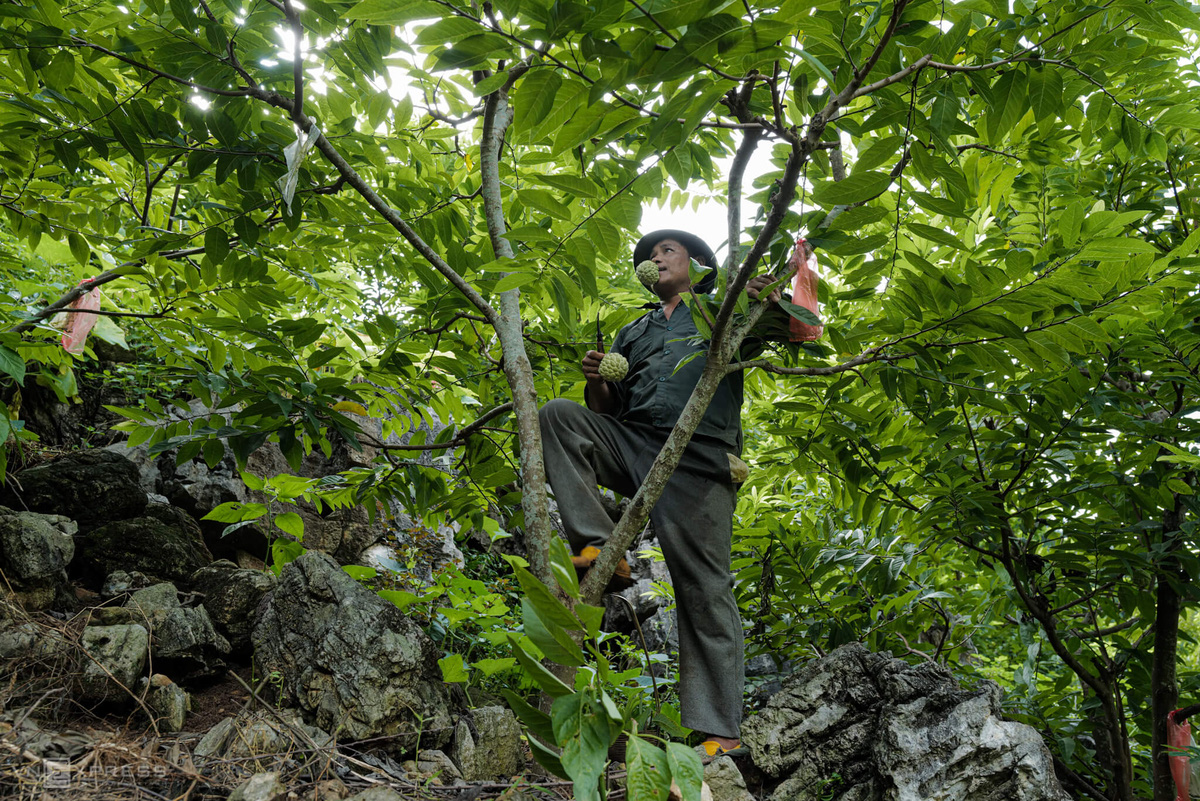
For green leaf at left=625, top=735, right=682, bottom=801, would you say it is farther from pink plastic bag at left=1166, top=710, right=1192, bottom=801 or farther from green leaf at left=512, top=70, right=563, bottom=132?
pink plastic bag at left=1166, top=710, right=1192, bottom=801

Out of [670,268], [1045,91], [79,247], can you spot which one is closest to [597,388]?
[670,268]

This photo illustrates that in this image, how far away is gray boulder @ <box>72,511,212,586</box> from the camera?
3.59 meters

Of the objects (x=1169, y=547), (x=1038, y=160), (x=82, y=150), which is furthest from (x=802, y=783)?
(x=82, y=150)

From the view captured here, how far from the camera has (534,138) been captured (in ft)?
4.81

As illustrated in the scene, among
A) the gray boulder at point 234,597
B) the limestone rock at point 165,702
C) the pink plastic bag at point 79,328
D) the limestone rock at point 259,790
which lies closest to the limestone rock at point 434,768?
the limestone rock at point 259,790

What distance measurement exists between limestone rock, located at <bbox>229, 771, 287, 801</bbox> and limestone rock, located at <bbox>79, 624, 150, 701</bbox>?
0.89 m

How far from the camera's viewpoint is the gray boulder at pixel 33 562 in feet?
9.98

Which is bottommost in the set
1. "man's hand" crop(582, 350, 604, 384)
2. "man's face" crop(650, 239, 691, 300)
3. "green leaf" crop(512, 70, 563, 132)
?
"green leaf" crop(512, 70, 563, 132)

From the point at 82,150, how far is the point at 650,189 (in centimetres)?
224

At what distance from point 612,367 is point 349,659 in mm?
1416

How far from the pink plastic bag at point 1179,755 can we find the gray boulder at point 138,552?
4.46 metres

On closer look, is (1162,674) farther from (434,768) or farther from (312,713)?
(312,713)

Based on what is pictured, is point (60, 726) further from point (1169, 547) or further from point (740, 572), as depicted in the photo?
point (1169, 547)

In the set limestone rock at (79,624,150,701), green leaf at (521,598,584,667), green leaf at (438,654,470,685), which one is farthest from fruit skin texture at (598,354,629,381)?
limestone rock at (79,624,150,701)
